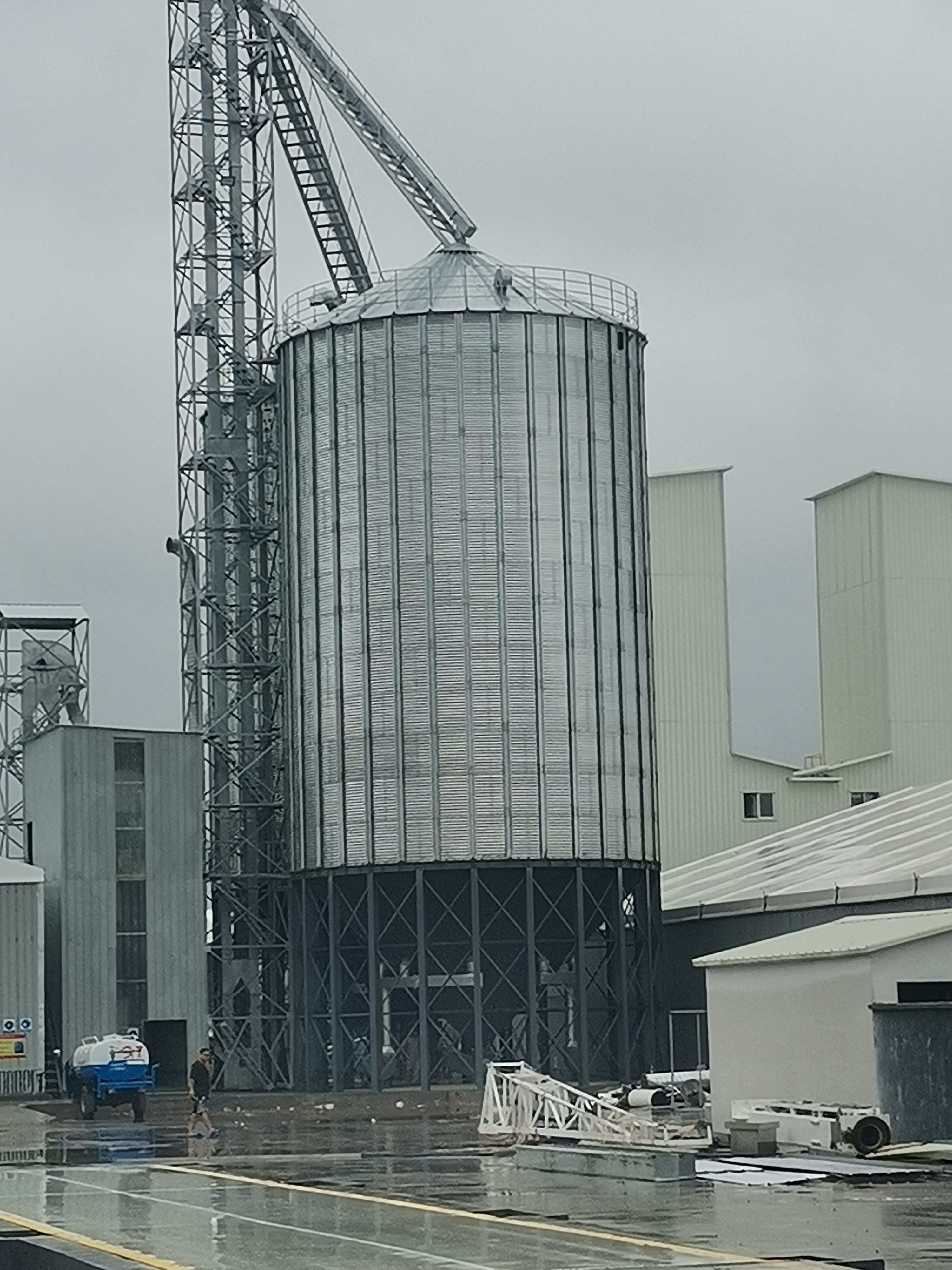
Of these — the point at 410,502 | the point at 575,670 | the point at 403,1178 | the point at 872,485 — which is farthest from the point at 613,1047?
the point at 403,1178

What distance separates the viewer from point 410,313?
210 feet

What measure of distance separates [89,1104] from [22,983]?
11.3 m

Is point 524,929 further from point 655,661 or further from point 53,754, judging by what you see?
point 655,661

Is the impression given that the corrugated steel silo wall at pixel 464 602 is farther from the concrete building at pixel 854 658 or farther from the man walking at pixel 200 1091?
the man walking at pixel 200 1091

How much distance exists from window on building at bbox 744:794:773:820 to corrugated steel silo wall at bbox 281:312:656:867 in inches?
634

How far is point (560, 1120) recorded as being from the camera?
121ft

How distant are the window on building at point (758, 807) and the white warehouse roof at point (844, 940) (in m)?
36.6

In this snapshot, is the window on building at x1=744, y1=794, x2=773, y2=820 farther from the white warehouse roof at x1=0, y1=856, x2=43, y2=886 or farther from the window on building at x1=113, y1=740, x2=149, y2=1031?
the white warehouse roof at x1=0, y1=856, x2=43, y2=886

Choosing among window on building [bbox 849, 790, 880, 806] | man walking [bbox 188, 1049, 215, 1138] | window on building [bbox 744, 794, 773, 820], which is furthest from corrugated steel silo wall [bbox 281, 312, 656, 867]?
window on building [bbox 849, 790, 880, 806]

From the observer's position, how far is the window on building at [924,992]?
119 feet

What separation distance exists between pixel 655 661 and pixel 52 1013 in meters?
25.0

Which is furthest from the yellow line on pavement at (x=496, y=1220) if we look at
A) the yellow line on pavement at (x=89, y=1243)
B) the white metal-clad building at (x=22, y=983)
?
the white metal-clad building at (x=22, y=983)

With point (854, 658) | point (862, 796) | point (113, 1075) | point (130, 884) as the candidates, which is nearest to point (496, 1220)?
point (113, 1075)

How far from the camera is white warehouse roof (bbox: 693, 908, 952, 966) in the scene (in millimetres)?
36500
